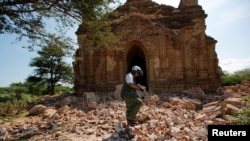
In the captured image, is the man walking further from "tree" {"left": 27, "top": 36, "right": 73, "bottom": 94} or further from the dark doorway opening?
"tree" {"left": 27, "top": 36, "right": 73, "bottom": 94}

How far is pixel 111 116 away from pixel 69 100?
540cm

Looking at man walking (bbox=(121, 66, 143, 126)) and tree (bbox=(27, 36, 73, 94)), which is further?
tree (bbox=(27, 36, 73, 94))

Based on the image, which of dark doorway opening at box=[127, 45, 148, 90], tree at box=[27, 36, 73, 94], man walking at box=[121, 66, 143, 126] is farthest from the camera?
tree at box=[27, 36, 73, 94]

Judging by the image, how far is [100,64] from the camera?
17.7 m

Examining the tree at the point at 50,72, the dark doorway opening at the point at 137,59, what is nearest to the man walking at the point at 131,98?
the dark doorway opening at the point at 137,59

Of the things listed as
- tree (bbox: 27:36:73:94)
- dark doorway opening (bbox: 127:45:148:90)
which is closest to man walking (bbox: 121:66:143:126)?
dark doorway opening (bbox: 127:45:148:90)

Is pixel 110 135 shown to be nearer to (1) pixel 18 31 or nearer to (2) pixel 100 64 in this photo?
(1) pixel 18 31

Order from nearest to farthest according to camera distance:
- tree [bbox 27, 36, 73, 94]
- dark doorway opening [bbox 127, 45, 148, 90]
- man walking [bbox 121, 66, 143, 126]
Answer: man walking [bbox 121, 66, 143, 126] → dark doorway opening [bbox 127, 45, 148, 90] → tree [bbox 27, 36, 73, 94]

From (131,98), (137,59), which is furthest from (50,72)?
(131,98)

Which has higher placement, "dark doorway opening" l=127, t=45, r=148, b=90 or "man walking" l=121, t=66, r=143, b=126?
"dark doorway opening" l=127, t=45, r=148, b=90

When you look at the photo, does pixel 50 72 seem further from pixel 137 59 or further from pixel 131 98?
pixel 131 98

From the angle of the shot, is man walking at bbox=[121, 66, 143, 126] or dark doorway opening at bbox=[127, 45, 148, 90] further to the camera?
dark doorway opening at bbox=[127, 45, 148, 90]

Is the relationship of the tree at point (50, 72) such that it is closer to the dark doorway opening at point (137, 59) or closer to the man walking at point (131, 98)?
the dark doorway opening at point (137, 59)

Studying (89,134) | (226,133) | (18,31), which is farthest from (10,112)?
(226,133)
